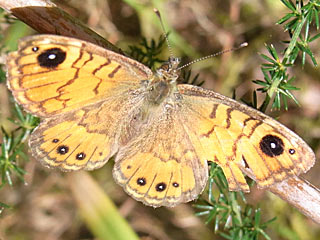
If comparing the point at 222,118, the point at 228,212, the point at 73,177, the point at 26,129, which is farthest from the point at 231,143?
the point at 73,177

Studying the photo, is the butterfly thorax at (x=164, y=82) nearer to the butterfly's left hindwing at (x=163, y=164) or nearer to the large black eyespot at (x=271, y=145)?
the butterfly's left hindwing at (x=163, y=164)

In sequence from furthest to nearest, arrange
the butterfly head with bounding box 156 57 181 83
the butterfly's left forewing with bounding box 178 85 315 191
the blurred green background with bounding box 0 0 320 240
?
1. the blurred green background with bounding box 0 0 320 240
2. the butterfly head with bounding box 156 57 181 83
3. the butterfly's left forewing with bounding box 178 85 315 191

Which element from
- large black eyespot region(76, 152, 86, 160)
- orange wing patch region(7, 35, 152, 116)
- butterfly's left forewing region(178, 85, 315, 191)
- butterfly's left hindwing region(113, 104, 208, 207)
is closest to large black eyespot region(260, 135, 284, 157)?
butterfly's left forewing region(178, 85, 315, 191)

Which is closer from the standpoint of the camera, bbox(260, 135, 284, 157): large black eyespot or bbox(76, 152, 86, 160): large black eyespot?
bbox(260, 135, 284, 157): large black eyespot

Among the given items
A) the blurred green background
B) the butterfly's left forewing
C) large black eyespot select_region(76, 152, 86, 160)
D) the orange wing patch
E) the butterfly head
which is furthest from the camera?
the blurred green background

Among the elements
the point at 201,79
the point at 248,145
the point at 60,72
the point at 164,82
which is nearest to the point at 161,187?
the point at 248,145

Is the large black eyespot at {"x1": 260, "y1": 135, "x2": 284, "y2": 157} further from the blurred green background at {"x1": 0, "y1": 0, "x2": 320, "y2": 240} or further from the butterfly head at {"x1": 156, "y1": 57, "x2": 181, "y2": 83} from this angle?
the blurred green background at {"x1": 0, "y1": 0, "x2": 320, "y2": 240}
